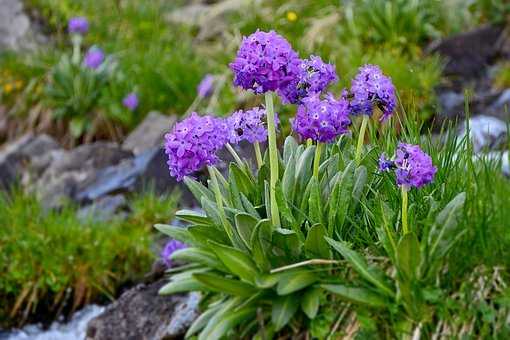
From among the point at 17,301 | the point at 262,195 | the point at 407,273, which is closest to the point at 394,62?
the point at 17,301

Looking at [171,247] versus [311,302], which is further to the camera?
[171,247]

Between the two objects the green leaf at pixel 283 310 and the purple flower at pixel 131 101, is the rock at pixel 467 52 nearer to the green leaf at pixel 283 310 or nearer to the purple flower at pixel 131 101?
the purple flower at pixel 131 101

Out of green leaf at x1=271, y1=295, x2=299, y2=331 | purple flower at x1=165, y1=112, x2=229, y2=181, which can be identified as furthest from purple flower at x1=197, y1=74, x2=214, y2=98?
green leaf at x1=271, y1=295, x2=299, y2=331

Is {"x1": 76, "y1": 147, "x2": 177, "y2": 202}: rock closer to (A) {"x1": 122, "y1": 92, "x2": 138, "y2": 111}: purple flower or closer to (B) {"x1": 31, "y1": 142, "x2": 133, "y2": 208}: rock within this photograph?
(B) {"x1": 31, "y1": 142, "x2": 133, "y2": 208}: rock

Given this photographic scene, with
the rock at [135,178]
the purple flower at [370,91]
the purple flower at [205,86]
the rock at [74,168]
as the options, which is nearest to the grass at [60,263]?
the rock at [135,178]

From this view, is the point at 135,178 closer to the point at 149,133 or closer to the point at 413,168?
the point at 149,133

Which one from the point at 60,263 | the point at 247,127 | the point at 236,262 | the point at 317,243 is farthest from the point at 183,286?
the point at 60,263

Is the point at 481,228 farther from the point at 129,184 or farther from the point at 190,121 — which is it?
the point at 129,184
